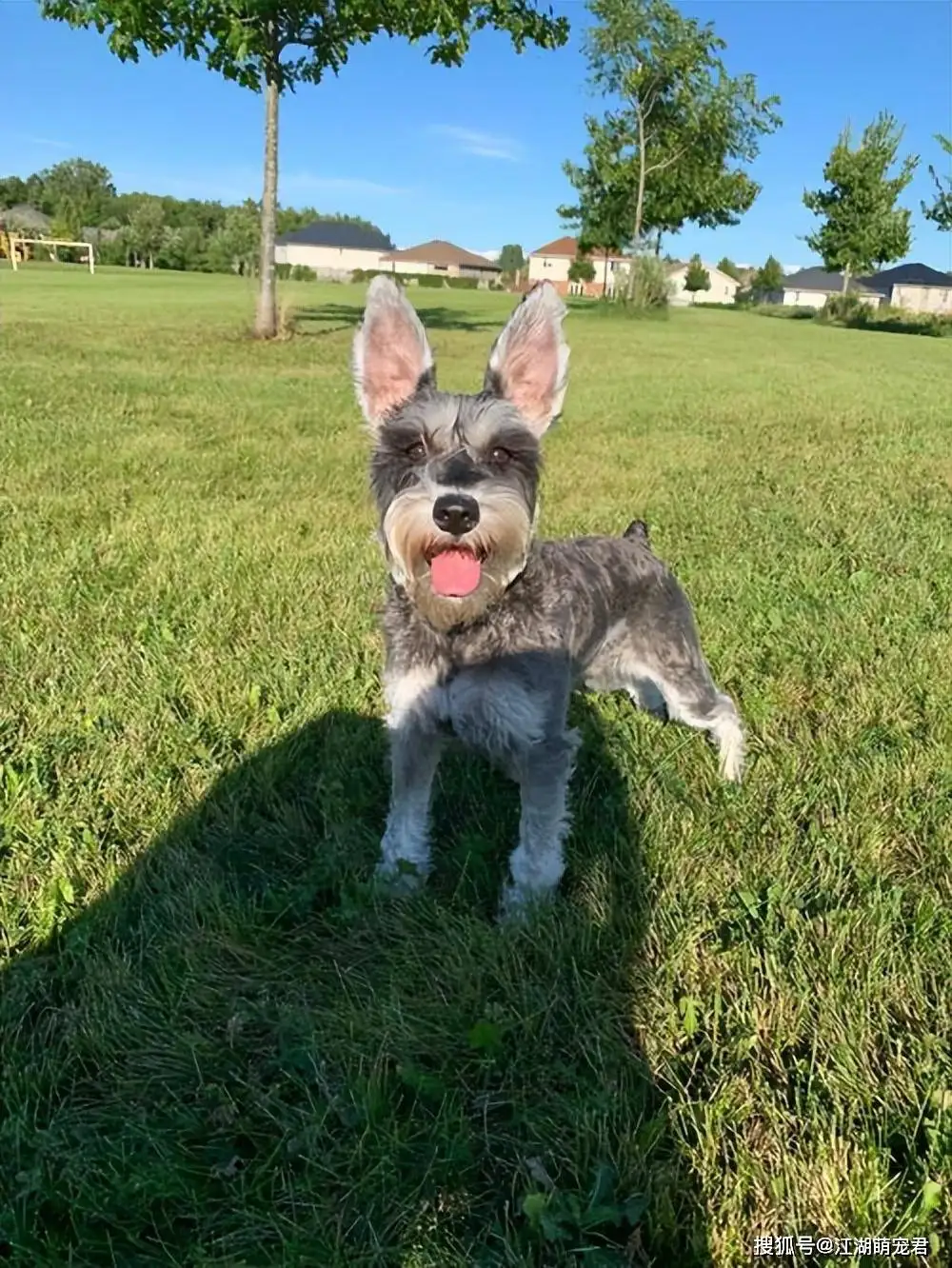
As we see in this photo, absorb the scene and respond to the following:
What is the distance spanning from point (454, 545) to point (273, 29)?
23.3 m

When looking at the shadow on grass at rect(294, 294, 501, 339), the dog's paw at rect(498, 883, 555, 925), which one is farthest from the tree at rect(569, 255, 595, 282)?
the dog's paw at rect(498, 883, 555, 925)

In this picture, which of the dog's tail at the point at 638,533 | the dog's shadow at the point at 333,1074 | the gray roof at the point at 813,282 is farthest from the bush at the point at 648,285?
the gray roof at the point at 813,282

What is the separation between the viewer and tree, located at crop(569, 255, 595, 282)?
11881 centimetres

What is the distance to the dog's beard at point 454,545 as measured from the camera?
347 centimetres

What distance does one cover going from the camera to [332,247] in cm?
16625

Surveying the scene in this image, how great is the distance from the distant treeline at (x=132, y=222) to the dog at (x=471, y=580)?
9716 cm

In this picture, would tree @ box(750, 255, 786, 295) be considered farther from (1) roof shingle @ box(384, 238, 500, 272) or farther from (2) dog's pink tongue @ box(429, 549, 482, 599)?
(2) dog's pink tongue @ box(429, 549, 482, 599)

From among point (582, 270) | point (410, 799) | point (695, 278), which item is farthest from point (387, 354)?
point (695, 278)

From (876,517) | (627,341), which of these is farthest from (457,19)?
(876,517)

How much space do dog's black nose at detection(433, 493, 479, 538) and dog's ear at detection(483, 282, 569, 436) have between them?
0.62m

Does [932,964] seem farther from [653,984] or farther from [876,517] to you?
[876,517]

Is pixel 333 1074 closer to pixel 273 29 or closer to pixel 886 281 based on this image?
pixel 273 29

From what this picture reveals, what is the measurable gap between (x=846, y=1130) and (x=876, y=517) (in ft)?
26.2

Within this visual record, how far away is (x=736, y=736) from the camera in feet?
15.8
